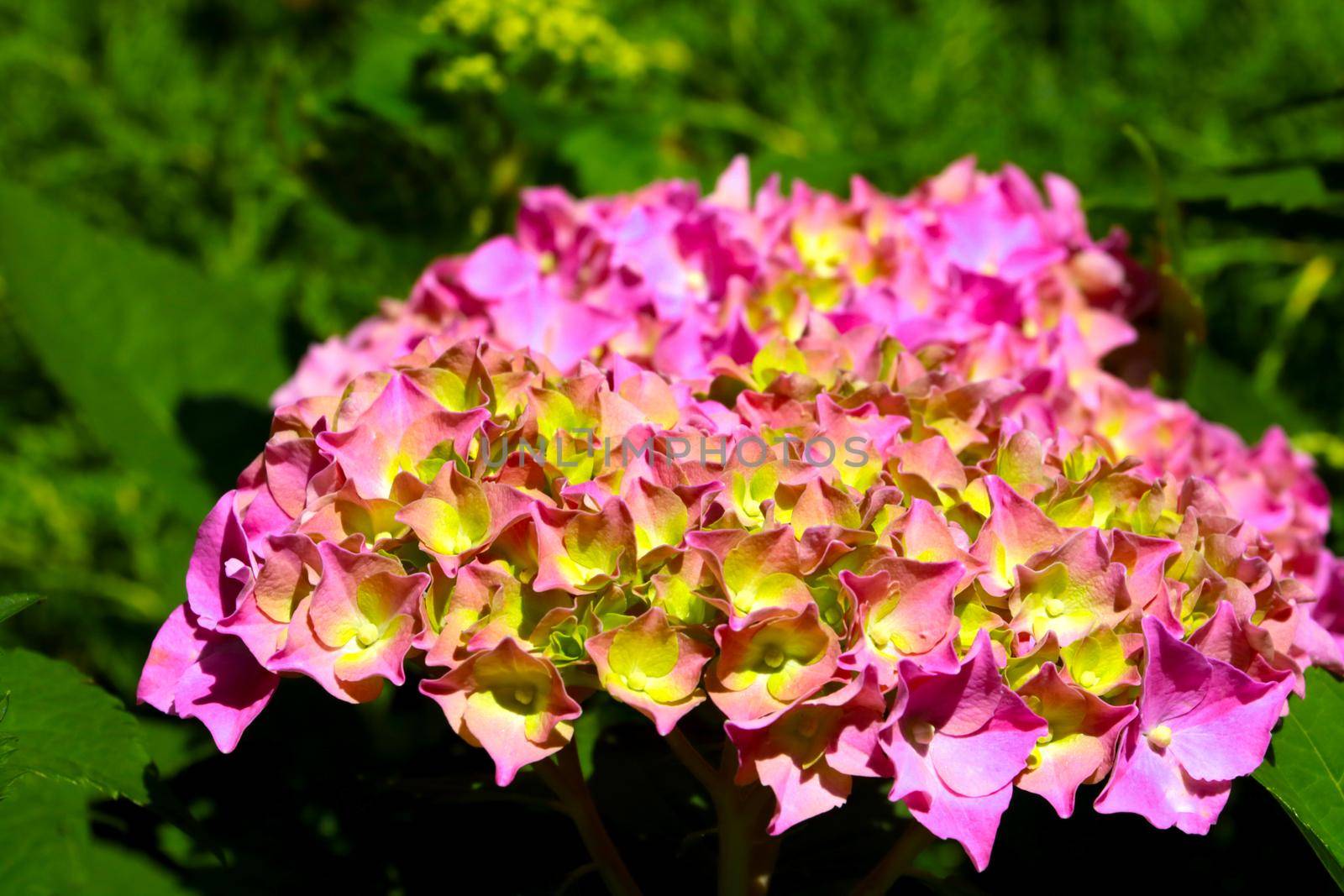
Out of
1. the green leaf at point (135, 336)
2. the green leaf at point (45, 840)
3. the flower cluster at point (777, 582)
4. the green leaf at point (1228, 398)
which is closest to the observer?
the flower cluster at point (777, 582)

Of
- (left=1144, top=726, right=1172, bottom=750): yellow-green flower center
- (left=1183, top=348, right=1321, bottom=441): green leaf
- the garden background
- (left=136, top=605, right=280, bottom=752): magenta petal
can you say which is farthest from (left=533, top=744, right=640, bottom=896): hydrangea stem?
(left=1183, top=348, right=1321, bottom=441): green leaf

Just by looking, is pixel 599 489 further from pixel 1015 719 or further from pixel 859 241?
pixel 859 241

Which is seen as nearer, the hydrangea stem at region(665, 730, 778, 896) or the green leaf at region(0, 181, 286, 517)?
the hydrangea stem at region(665, 730, 778, 896)

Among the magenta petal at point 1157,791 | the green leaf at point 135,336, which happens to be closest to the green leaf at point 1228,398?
the magenta petal at point 1157,791

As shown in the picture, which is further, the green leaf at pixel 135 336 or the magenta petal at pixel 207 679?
the green leaf at pixel 135 336

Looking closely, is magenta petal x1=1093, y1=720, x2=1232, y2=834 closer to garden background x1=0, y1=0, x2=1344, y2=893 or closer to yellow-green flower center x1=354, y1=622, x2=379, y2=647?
garden background x1=0, y1=0, x2=1344, y2=893

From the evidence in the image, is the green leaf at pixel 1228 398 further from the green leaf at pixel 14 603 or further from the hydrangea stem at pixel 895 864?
the green leaf at pixel 14 603

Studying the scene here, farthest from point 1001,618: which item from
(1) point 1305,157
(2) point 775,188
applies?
A: (1) point 1305,157
